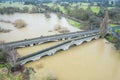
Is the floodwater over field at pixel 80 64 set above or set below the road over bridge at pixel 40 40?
below

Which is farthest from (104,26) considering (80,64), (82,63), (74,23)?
(80,64)

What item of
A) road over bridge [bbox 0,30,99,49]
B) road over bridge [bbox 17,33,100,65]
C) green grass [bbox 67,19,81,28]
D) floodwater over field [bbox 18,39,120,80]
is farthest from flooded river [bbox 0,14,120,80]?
green grass [bbox 67,19,81,28]

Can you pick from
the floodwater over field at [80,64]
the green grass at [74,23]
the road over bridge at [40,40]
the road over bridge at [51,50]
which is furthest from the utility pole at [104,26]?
the green grass at [74,23]

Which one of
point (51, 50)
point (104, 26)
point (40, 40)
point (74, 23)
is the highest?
point (104, 26)

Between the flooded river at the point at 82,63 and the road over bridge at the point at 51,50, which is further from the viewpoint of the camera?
the road over bridge at the point at 51,50

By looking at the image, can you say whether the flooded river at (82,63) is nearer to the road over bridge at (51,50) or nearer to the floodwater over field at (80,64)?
the floodwater over field at (80,64)

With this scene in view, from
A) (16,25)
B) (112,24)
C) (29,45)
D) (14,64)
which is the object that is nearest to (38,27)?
(16,25)

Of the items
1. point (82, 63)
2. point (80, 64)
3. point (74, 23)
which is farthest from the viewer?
point (74, 23)

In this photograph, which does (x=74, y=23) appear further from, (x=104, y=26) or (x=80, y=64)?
(x=80, y=64)
